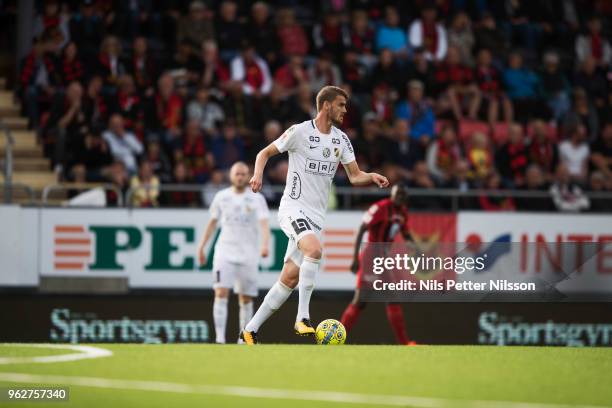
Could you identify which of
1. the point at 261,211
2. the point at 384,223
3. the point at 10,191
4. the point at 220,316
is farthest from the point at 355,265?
the point at 10,191

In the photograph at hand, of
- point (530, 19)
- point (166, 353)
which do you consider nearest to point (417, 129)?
point (530, 19)

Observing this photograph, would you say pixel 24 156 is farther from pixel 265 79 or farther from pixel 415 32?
pixel 415 32

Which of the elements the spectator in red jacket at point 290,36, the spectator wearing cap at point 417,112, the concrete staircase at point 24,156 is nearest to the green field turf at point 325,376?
the concrete staircase at point 24,156

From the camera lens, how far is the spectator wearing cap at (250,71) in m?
20.3

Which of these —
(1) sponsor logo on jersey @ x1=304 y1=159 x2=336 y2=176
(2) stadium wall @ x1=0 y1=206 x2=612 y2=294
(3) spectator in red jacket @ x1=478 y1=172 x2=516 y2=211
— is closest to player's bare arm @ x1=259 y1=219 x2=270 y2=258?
(2) stadium wall @ x1=0 y1=206 x2=612 y2=294

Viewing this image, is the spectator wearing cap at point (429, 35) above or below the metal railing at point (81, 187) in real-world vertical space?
above

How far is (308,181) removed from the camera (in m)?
10.8

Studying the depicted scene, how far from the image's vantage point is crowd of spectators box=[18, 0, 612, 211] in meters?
18.9

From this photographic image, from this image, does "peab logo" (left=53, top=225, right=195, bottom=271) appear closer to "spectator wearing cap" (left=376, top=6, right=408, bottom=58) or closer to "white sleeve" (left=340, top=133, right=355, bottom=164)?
"spectator wearing cap" (left=376, top=6, right=408, bottom=58)

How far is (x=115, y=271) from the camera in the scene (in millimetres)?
17953

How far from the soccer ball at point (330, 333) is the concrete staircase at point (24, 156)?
863 centimetres

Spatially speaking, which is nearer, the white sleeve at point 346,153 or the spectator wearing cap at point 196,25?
the white sleeve at point 346,153

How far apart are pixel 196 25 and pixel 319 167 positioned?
34.6ft

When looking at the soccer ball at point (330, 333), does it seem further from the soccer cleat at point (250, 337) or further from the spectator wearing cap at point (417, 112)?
the spectator wearing cap at point (417, 112)
